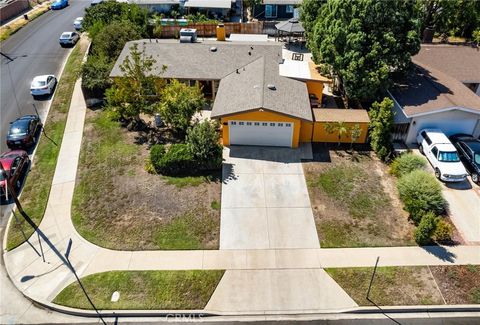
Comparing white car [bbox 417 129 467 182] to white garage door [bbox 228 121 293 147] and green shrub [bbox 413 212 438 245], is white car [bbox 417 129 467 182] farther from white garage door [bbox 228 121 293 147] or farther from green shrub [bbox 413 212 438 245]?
white garage door [bbox 228 121 293 147]

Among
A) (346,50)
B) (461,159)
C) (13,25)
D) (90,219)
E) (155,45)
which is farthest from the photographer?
(13,25)

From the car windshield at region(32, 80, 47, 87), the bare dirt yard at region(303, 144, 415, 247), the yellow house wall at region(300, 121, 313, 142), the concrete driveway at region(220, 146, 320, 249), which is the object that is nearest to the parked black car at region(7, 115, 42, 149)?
the car windshield at region(32, 80, 47, 87)

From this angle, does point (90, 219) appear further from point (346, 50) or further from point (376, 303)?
point (346, 50)

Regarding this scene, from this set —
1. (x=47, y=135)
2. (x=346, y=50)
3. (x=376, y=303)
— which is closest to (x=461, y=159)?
(x=346, y=50)

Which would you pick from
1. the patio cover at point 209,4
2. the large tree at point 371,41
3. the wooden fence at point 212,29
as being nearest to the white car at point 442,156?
the large tree at point 371,41

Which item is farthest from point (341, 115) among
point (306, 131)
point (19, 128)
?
point (19, 128)
